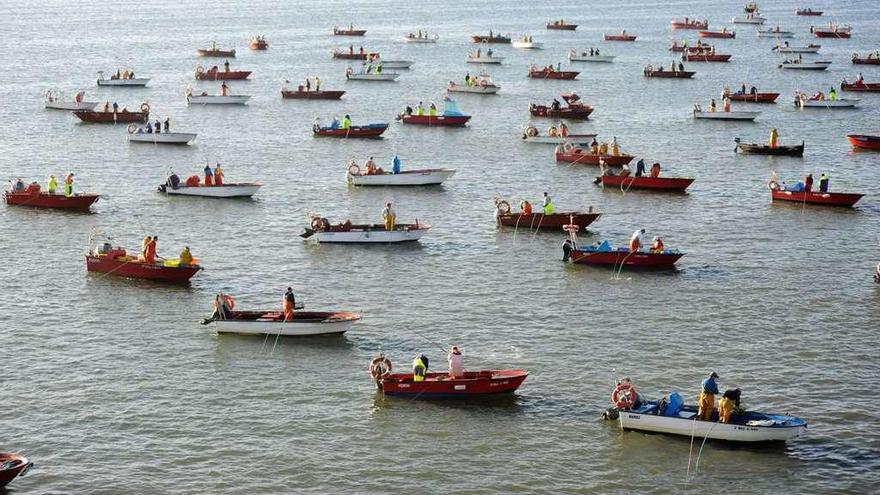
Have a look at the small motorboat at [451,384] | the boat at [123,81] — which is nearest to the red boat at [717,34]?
the boat at [123,81]

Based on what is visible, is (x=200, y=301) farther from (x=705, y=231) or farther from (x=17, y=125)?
(x=17, y=125)

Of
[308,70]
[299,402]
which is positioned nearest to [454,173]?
[299,402]

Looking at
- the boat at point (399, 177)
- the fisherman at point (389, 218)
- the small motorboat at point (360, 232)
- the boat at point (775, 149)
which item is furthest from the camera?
the boat at point (775, 149)

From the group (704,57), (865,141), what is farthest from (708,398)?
(704,57)

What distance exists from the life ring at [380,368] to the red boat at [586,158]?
45309 mm

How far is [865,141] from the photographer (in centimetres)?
9450

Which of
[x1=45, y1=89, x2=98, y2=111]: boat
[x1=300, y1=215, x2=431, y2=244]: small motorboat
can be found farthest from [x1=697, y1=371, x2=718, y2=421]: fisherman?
[x1=45, y1=89, x2=98, y2=111]: boat

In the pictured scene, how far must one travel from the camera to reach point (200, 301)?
57781 millimetres

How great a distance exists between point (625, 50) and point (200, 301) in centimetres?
12174

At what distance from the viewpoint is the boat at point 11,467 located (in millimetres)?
37625

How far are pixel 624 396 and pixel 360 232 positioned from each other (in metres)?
27.7

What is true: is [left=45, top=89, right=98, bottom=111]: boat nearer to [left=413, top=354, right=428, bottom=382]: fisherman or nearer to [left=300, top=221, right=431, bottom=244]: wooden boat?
[left=300, top=221, right=431, bottom=244]: wooden boat

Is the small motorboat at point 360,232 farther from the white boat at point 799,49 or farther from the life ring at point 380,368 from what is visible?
the white boat at point 799,49

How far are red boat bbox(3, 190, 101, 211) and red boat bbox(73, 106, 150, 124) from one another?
34.0 meters
